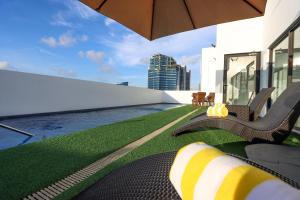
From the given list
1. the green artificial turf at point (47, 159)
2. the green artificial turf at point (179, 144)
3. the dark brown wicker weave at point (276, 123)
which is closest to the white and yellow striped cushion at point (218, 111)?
the dark brown wicker weave at point (276, 123)

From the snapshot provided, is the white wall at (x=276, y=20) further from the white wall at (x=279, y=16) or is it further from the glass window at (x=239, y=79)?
the glass window at (x=239, y=79)

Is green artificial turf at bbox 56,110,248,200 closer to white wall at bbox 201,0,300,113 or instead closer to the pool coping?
the pool coping

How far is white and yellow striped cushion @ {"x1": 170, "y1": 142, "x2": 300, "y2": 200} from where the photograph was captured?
458 millimetres

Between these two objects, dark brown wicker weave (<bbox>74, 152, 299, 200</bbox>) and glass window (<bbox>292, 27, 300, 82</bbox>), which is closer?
dark brown wicker weave (<bbox>74, 152, 299, 200</bbox>)

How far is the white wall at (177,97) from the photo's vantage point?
19188 millimetres

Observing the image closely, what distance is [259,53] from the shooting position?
788 centimetres

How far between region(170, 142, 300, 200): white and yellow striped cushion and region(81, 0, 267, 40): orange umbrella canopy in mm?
2756

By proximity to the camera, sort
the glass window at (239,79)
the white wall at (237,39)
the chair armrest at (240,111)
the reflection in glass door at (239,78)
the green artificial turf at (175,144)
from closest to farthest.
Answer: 1. the green artificial turf at (175,144)
2. the chair armrest at (240,111)
3. the white wall at (237,39)
4. the reflection in glass door at (239,78)
5. the glass window at (239,79)

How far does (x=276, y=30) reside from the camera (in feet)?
19.2

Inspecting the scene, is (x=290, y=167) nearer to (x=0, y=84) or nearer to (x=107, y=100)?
(x=0, y=84)

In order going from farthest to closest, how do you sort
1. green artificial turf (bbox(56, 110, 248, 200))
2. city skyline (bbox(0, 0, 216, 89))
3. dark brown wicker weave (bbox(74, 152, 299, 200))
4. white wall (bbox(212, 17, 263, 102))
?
city skyline (bbox(0, 0, 216, 89)) < white wall (bbox(212, 17, 263, 102)) < green artificial turf (bbox(56, 110, 248, 200)) < dark brown wicker weave (bbox(74, 152, 299, 200))

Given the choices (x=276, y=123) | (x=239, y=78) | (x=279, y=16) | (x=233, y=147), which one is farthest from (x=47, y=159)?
(x=239, y=78)

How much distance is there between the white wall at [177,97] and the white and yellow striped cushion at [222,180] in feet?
61.0

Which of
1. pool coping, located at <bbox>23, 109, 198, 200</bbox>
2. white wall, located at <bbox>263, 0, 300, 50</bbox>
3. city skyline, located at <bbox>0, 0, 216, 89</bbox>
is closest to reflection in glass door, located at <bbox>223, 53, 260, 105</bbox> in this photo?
white wall, located at <bbox>263, 0, 300, 50</bbox>
